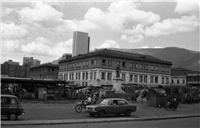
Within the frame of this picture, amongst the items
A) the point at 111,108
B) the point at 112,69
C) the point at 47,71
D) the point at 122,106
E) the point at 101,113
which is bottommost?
the point at 101,113

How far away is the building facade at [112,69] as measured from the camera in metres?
75.0

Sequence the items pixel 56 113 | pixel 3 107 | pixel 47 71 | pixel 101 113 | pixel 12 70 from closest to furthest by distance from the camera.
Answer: pixel 3 107 < pixel 101 113 < pixel 56 113 < pixel 12 70 < pixel 47 71

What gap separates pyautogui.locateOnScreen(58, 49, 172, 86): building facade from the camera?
246ft

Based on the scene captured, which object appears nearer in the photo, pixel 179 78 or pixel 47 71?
pixel 47 71

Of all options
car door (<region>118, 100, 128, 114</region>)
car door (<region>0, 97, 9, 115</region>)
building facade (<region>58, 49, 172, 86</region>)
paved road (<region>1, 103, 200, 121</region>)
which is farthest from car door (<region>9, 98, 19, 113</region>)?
building facade (<region>58, 49, 172, 86</region>)

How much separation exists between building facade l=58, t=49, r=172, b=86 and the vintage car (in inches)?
1934

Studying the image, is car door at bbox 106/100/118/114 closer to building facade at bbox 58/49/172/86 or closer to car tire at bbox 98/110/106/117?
car tire at bbox 98/110/106/117

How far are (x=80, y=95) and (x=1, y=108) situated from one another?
27.0m

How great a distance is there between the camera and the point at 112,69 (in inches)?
3041

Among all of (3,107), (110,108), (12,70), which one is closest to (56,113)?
(110,108)

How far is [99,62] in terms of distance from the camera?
7425 cm

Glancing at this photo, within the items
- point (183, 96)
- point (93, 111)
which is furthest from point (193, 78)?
point (93, 111)

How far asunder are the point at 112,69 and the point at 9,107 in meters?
61.6

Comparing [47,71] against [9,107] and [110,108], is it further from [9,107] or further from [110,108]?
[9,107]
